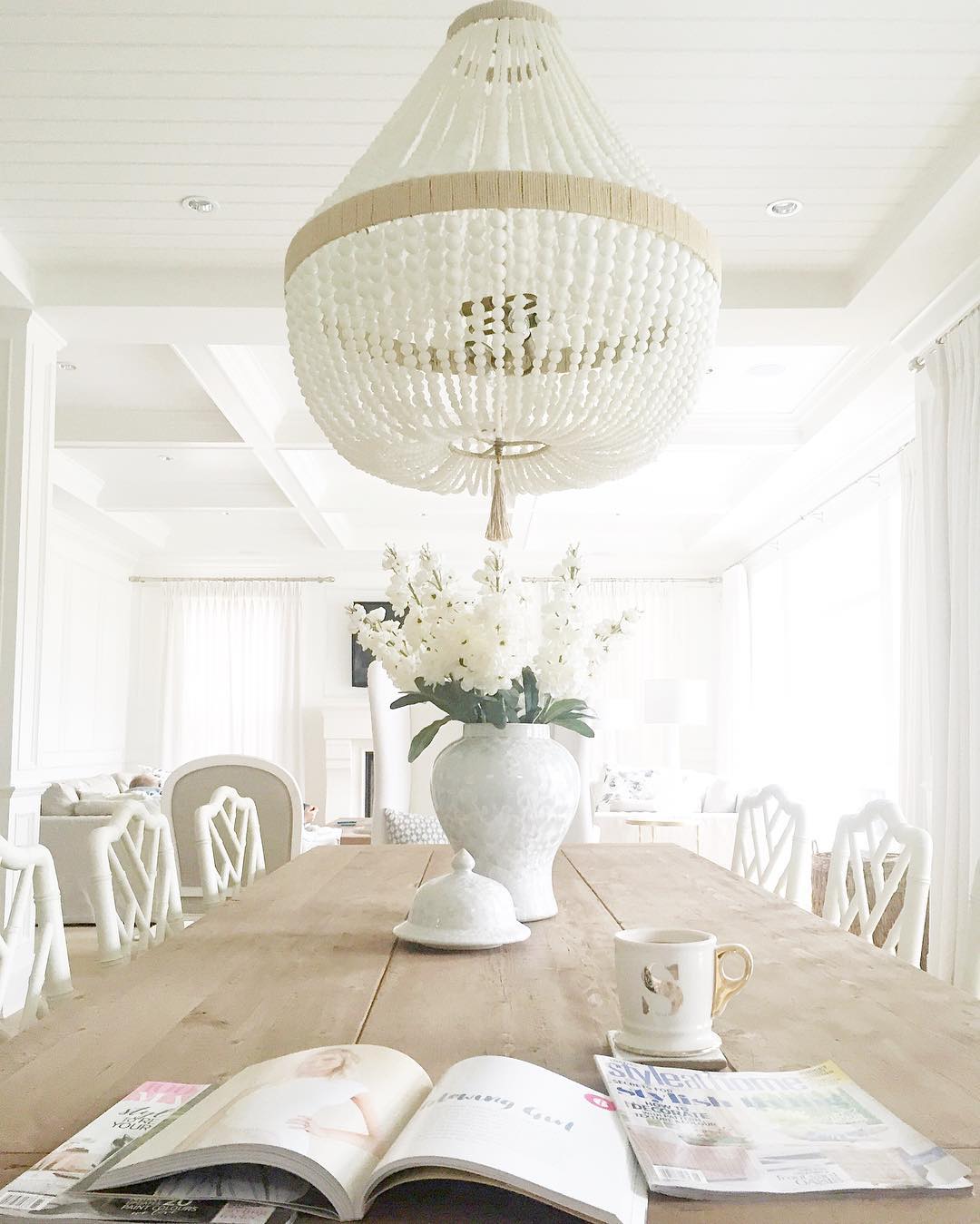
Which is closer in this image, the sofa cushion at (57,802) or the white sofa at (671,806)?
the sofa cushion at (57,802)

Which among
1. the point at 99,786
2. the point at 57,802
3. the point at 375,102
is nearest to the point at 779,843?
the point at 375,102

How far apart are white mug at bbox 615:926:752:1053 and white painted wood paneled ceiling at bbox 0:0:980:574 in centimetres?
230

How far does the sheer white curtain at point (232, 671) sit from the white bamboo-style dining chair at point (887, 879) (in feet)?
25.5

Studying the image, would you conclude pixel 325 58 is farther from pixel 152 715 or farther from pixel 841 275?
pixel 152 715

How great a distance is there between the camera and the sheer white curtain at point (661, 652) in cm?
973

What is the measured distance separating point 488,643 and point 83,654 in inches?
305

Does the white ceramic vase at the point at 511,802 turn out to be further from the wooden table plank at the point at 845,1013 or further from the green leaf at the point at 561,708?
the wooden table plank at the point at 845,1013

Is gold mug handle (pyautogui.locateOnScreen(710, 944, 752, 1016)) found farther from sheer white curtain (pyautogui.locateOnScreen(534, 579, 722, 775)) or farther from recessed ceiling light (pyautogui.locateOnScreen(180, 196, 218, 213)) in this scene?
sheer white curtain (pyautogui.locateOnScreen(534, 579, 722, 775))

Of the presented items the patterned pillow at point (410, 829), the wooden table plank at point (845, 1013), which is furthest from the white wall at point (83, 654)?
the wooden table plank at point (845, 1013)

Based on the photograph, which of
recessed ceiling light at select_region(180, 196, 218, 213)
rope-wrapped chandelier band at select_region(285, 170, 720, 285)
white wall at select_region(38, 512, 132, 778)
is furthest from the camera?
white wall at select_region(38, 512, 132, 778)

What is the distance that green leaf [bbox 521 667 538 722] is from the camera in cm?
188

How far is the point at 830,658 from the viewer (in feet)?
24.2

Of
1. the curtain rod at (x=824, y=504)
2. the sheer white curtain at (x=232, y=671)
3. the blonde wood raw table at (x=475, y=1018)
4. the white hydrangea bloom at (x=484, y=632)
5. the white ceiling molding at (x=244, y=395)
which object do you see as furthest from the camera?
the sheer white curtain at (x=232, y=671)

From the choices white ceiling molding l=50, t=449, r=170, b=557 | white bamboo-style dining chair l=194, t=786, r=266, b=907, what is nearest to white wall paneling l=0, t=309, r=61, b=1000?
white bamboo-style dining chair l=194, t=786, r=266, b=907
